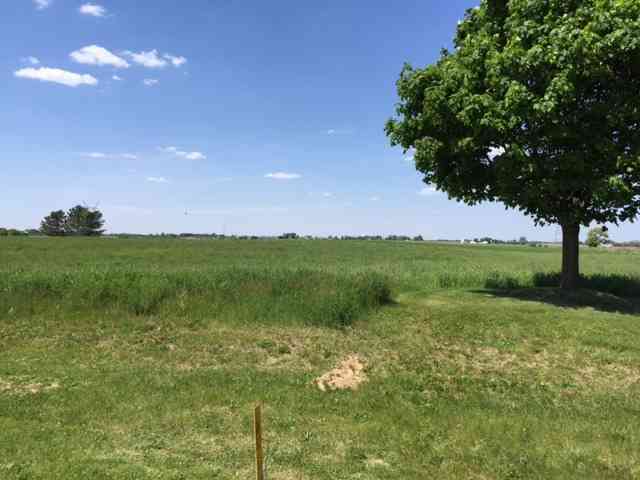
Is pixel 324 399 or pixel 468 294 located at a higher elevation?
pixel 468 294

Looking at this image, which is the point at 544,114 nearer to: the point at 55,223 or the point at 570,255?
the point at 570,255

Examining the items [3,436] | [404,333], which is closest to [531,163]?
[404,333]

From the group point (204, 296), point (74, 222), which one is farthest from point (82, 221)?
point (204, 296)

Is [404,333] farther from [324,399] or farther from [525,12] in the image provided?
[525,12]

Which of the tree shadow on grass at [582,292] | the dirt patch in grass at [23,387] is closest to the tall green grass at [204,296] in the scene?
the dirt patch in grass at [23,387]

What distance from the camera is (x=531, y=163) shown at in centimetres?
1225

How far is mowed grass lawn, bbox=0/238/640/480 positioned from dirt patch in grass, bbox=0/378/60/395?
57 mm

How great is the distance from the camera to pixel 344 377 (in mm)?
7496

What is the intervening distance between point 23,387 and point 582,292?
52.1ft

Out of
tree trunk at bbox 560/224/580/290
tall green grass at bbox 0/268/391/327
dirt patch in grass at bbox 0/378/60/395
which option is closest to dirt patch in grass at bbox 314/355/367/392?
tall green grass at bbox 0/268/391/327

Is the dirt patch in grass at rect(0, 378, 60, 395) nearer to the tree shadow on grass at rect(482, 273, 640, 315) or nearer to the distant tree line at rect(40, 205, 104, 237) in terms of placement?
the tree shadow on grass at rect(482, 273, 640, 315)

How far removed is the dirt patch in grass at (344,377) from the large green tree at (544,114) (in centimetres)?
783

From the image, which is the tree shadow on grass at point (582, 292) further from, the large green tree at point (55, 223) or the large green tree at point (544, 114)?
the large green tree at point (55, 223)

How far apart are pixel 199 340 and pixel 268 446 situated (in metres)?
4.89
